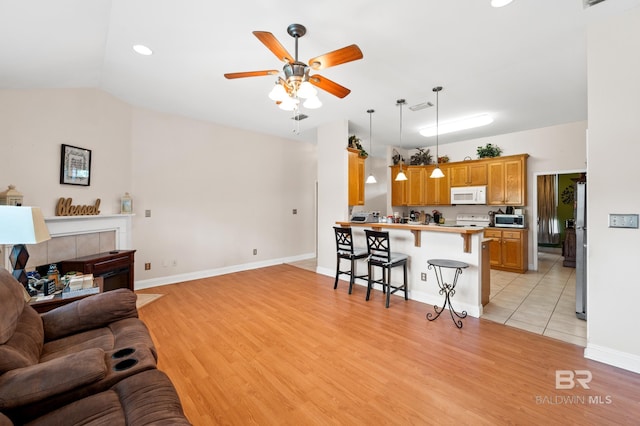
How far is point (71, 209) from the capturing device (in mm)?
3379

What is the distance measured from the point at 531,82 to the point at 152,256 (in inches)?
242

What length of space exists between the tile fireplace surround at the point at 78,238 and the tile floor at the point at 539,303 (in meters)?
5.15

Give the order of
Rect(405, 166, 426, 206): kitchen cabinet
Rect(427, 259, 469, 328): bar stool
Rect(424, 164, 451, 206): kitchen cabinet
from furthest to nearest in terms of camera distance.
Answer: Rect(405, 166, 426, 206): kitchen cabinet, Rect(424, 164, 451, 206): kitchen cabinet, Rect(427, 259, 469, 328): bar stool

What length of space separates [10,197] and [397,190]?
6684 mm

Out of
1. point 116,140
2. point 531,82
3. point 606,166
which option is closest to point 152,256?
point 116,140

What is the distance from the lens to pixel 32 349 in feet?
4.83

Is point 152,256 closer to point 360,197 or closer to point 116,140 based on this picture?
point 116,140

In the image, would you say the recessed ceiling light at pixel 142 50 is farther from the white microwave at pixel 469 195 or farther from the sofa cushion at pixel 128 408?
the white microwave at pixel 469 195

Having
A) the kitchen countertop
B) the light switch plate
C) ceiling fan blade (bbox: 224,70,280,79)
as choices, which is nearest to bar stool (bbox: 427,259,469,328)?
the kitchen countertop

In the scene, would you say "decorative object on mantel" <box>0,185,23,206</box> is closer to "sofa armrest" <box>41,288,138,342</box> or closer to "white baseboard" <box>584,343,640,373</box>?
"sofa armrest" <box>41,288,138,342</box>

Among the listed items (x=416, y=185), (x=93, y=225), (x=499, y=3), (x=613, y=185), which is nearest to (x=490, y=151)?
(x=416, y=185)

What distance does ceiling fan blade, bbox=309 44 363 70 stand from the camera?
1.96 m

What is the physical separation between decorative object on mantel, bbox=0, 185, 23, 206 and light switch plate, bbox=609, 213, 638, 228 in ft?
18.3

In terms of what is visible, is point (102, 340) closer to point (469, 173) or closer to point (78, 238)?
point (78, 238)
